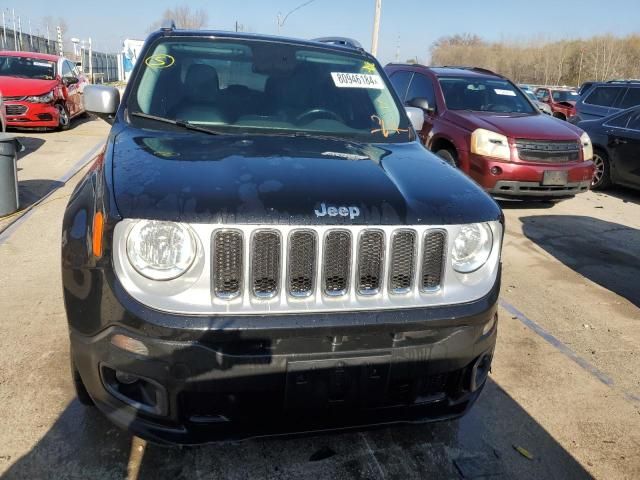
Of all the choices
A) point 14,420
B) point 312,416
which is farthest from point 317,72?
point 14,420

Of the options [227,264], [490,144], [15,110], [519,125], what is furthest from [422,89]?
[15,110]

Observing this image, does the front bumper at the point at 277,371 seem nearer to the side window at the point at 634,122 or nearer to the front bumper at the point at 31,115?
the side window at the point at 634,122

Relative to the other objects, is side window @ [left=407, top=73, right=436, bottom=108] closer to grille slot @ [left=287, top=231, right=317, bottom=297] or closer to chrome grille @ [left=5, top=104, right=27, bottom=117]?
grille slot @ [left=287, top=231, right=317, bottom=297]

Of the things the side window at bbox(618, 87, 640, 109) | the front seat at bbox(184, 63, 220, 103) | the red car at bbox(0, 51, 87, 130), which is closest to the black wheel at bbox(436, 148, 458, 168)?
the front seat at bbox(184, 63, 220, 103)

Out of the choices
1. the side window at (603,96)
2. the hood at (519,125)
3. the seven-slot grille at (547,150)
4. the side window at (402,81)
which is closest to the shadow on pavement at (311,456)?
the seven-slot grille at (547,150)

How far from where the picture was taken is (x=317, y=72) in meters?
3.73

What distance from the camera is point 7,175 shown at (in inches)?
240

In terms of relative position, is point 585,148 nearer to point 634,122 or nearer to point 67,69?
point 634,122

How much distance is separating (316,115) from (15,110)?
10918 mm

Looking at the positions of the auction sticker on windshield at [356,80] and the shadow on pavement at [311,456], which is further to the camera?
the auction sticker on windshield at [356,80]

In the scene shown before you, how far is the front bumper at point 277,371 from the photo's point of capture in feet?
6.51

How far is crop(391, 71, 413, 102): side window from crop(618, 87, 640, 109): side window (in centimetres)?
619

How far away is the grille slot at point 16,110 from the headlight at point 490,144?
31.9ft

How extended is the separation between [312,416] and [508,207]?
6688 mm
